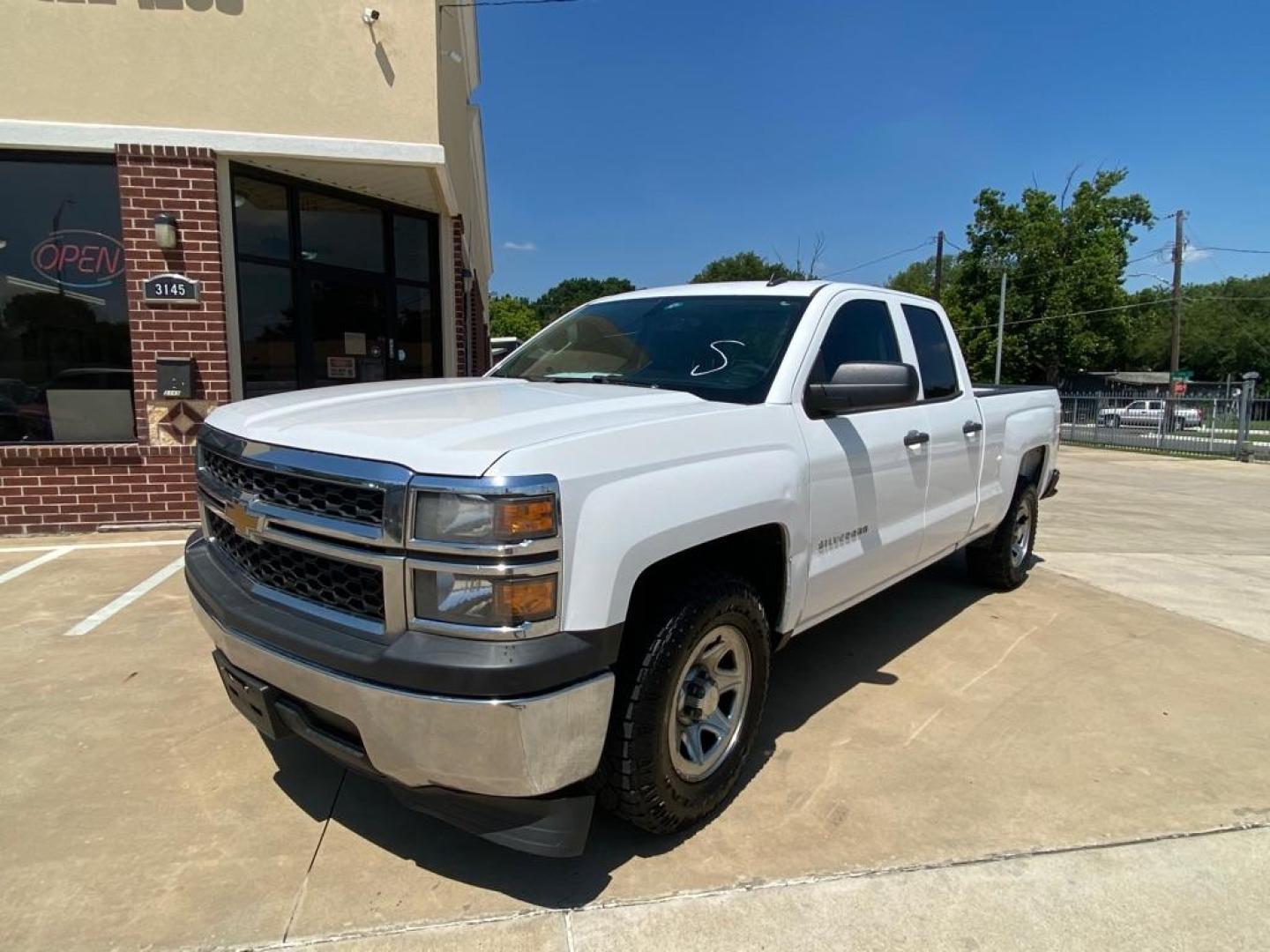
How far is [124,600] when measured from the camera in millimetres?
4922

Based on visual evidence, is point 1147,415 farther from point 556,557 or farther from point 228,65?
point 556,557

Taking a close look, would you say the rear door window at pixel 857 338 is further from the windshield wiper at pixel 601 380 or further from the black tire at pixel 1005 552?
the black tire at pixel 1005 552

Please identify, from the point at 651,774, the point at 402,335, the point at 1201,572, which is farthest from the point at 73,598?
the point at 1201,572

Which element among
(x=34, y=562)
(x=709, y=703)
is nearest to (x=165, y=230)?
(x=34, y=562)

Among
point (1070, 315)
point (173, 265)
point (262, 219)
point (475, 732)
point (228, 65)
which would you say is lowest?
point (475, 732)

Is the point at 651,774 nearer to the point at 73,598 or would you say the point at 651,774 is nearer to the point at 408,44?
the point at 73,598

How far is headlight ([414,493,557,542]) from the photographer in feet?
6.27

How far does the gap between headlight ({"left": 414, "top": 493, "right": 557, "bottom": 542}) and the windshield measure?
3.83 feet

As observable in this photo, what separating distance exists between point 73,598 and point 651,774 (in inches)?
178

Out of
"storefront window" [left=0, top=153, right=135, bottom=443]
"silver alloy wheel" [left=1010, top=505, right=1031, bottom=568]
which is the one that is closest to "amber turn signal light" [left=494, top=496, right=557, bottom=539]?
"silver alloy wheel" [left=1010, top=505, right=1031, bottom=568]

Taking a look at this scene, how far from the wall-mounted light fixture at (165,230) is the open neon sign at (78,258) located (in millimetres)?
484

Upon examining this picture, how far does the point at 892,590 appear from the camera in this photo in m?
5.53

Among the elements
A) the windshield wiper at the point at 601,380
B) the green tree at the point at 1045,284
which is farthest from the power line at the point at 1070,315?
the windshield wiper at the point at 601,380

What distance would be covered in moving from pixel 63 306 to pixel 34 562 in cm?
254
